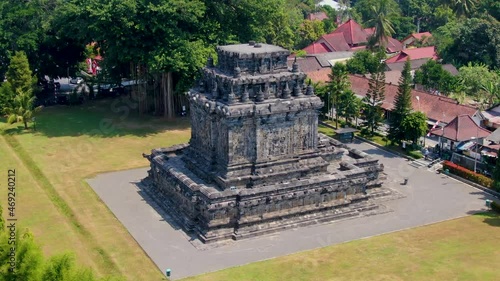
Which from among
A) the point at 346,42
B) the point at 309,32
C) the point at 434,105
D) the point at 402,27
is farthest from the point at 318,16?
the point at 434,105

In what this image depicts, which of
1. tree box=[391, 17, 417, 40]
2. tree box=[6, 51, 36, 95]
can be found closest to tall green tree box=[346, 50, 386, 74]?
tree box=[391, 17, 417, 40]

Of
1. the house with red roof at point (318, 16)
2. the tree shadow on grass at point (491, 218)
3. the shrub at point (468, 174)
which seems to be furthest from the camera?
the house with red roof at point (318, 16)

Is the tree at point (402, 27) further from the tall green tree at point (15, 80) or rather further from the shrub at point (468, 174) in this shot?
the tall green tree at point (15, 80)

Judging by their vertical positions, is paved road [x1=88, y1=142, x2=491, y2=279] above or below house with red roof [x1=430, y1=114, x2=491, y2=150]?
below

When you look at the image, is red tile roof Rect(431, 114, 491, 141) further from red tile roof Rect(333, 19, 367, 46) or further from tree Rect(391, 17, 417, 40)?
tree Rect(391, 17, 417, 40)

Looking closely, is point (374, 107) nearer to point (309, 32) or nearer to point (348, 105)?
point (348, 105)

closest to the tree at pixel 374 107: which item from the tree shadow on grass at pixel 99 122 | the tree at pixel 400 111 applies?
the tree at pixel 400 111
